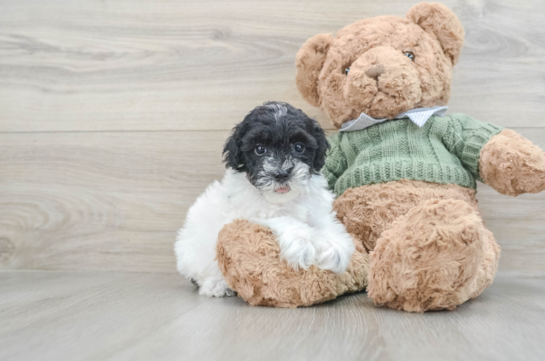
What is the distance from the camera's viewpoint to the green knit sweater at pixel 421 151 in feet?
4.17

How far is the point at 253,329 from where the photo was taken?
0.89 metres

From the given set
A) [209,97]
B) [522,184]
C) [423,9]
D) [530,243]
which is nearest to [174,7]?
[209,97]

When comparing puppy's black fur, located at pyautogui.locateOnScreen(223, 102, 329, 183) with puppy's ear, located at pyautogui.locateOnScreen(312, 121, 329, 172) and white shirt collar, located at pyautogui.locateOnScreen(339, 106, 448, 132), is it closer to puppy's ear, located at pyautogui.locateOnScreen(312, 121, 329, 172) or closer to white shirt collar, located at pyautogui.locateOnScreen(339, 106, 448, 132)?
puppy's ear, located at pyautogui.locateOnScreen(312, 121, 329, 172)

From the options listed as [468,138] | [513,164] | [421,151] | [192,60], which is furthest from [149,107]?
[513,164]

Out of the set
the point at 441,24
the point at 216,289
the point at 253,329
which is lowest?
the point at 216,289

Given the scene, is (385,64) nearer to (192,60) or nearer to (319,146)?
(319,146)

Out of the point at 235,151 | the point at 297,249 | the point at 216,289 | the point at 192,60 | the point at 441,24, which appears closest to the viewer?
the point at 297,249

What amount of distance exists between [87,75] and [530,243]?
188 centimetres

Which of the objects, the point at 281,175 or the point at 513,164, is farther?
the point at 513,164

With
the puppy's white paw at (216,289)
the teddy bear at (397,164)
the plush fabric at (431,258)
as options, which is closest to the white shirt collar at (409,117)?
the teddy bear at (397,164)

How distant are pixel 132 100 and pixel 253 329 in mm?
1239

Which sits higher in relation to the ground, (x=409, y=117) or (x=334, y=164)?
(x=409, y=117)

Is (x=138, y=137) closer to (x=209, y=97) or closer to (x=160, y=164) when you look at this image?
(x=160, y=164)

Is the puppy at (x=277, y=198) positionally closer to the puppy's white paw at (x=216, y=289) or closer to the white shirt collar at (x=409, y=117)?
the puppy's white paw at (x=216, y=289)
